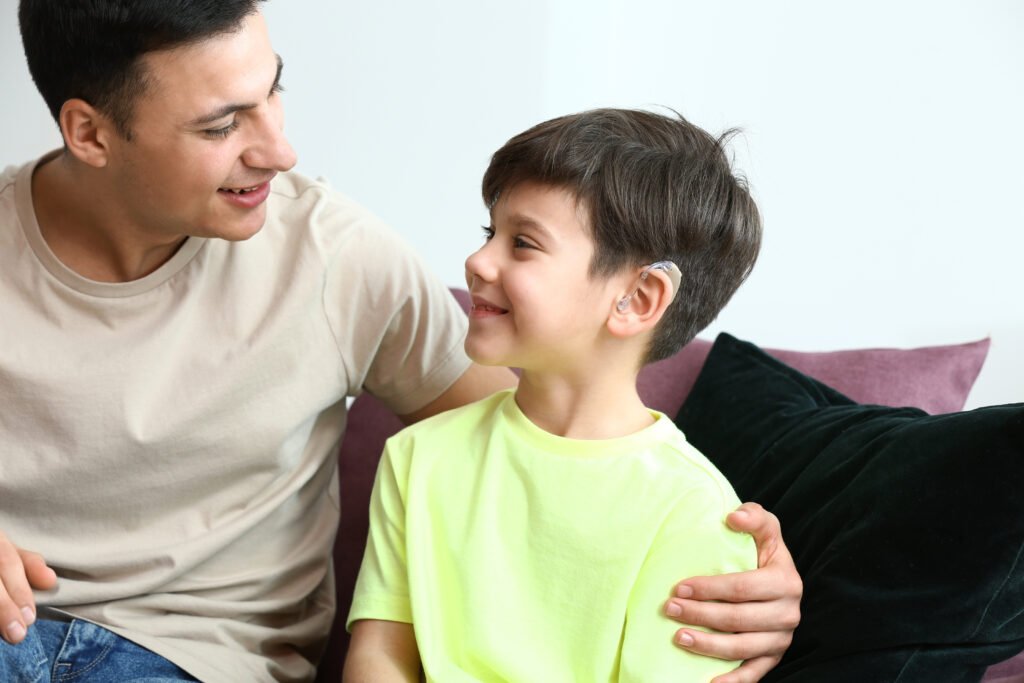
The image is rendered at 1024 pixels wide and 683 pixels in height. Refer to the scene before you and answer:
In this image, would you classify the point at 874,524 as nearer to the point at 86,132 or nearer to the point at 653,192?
the point at 653,192

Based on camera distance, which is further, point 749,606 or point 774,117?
point 774,117

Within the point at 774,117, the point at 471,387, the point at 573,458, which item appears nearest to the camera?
the point at 573,458

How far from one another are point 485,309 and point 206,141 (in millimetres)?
436

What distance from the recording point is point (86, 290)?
1490mm

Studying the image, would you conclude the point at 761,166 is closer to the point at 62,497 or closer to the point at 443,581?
the point at 443,581

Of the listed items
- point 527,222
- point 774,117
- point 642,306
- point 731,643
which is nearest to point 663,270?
point 642,306

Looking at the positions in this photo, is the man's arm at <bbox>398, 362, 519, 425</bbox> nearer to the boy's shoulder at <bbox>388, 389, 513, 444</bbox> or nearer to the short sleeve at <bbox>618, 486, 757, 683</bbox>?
the boy's shoulder at <bbox>388, 389, 513, 444</bbox>

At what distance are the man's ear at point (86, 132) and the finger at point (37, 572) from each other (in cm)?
50

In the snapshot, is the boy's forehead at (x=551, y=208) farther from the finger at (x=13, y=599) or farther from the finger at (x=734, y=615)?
the finger at (x=13, y=599)

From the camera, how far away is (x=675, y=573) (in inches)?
48.2

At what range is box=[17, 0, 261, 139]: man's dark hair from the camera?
4.55 feet

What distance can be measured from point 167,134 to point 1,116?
117 centimetres

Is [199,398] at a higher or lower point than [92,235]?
lower

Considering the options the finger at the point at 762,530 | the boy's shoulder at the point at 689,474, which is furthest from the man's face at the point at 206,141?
the finger at the point at 762,530
